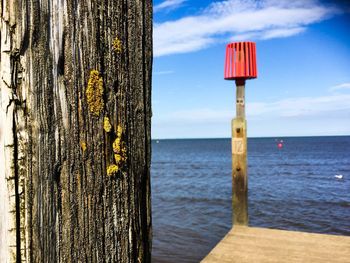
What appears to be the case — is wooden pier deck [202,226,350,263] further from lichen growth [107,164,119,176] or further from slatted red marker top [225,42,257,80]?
lichen growth [107,164,119,176]

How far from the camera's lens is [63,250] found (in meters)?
0.61

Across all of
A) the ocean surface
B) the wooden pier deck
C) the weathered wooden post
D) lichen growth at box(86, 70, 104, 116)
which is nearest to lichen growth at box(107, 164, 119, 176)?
lichen growth at box(86, 70, 104, 116)

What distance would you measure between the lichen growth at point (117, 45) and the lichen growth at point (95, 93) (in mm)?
68

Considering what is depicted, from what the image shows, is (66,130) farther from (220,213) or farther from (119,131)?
(220,213)

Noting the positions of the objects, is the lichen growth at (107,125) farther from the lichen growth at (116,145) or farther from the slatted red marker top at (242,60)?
the slatted red marker top at (242,60)

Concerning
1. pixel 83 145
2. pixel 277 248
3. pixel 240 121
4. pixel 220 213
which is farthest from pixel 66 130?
pixel 220 213

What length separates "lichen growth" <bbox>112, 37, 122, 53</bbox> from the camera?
680 mm

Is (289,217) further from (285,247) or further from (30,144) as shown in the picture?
(30,144)

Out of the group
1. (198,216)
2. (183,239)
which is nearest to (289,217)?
(198,216)

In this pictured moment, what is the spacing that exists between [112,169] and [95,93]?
16cm

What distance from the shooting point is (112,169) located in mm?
686

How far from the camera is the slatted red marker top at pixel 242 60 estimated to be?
20.1 feet

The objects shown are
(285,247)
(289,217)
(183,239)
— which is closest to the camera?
(285,247)

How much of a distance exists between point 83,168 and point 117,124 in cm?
11
